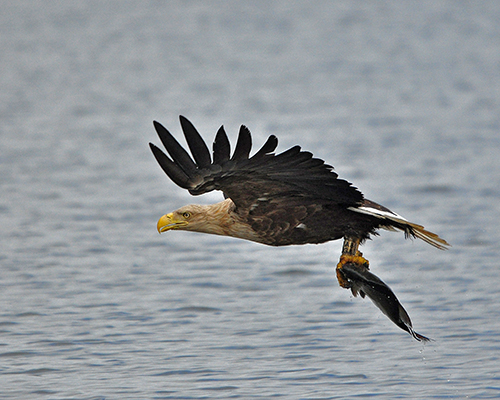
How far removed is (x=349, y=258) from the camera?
7.20 m

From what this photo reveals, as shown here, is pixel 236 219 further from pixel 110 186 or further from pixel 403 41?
pixel 403 41

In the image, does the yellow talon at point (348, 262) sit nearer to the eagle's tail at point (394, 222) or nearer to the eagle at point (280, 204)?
the eagle at point (280, 204)

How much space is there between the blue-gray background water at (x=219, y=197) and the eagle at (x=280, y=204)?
31.0 inches

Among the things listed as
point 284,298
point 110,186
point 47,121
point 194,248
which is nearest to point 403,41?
point 47,121

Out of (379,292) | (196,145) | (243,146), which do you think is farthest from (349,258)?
(196,145)

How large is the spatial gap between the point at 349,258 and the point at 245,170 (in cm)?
115

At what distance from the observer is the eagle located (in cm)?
635

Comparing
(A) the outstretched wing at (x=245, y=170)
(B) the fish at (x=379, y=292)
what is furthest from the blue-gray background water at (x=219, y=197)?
(A) the outstretched wing at (x=245, y=170)

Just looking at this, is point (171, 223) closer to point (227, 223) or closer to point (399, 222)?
point (227, 223)

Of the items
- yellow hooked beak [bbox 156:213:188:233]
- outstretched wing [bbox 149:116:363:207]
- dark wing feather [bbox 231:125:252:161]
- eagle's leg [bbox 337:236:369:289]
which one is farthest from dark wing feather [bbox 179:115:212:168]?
eagle's leg [bbox 337:236:369:289]

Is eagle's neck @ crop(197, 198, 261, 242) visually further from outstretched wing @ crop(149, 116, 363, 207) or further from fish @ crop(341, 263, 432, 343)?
fish @ crop(341, 263, 432, 343)

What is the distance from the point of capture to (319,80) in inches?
806

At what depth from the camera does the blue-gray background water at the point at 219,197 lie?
7672 mm

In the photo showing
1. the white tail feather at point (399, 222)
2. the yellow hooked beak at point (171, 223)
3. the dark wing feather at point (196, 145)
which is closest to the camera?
the dark wing feather at point (196, 145)
